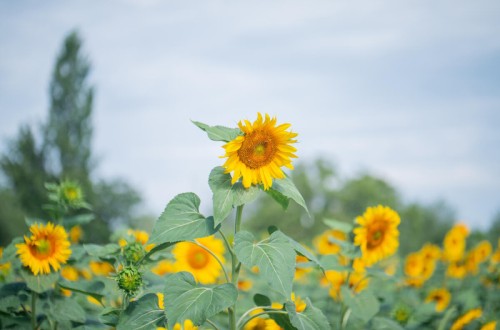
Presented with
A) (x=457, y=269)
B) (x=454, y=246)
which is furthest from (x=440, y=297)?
(x=454, y=246)

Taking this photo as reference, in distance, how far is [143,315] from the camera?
205cm

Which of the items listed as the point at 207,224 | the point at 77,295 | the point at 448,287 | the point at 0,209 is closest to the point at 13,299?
the point at 77,295

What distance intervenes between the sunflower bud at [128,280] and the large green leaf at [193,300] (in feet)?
0.59

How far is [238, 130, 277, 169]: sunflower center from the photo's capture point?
200 cm

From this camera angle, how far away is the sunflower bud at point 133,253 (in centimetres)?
226

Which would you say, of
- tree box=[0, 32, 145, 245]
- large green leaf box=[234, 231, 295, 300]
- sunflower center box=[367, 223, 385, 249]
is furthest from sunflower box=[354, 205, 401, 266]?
tree box=[0, 32, 145, 245]

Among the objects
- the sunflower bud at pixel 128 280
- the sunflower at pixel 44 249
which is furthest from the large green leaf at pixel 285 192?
the sunflower at pixel 44 249

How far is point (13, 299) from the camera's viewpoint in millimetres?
2641

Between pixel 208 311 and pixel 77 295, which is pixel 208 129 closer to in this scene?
pixel 208 311

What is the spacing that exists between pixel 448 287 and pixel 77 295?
3930 mm

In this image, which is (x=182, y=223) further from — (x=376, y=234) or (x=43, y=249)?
(x=376, y=234)

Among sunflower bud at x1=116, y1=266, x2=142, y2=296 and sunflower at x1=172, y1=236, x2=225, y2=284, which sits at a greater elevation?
sunflower at x1=172, y1=236, x2=225, y2=284

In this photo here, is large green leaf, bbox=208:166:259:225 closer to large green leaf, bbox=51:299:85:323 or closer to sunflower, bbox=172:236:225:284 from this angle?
large green leaf, bbox=51:299:85:323

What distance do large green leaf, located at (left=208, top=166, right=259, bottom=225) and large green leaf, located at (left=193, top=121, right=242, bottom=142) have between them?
0.41 ft
